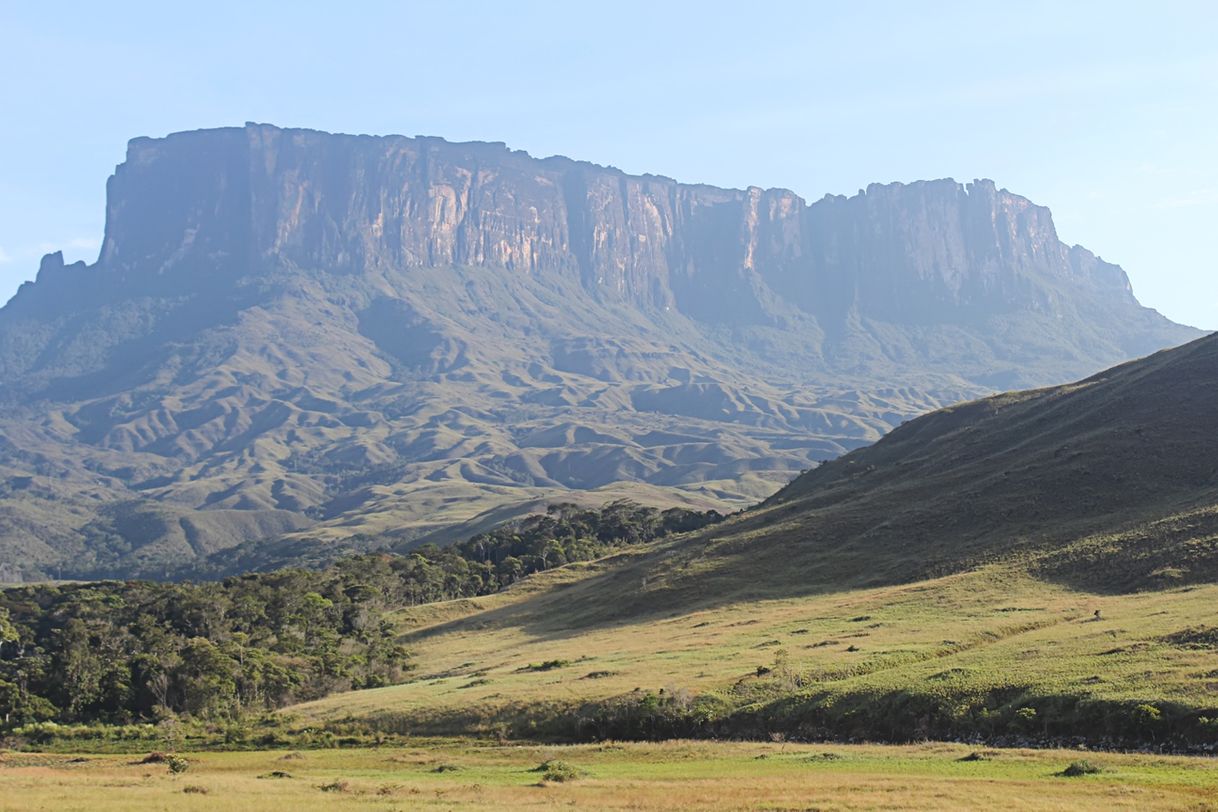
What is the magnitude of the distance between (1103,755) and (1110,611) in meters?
32.8

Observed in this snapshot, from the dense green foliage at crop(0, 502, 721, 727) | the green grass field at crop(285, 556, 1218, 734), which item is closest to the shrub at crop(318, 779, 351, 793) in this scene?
the green grass field at crop(285, 556, 1218, 734)

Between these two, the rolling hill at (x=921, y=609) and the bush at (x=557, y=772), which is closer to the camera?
the bush at (x=557, y=772)

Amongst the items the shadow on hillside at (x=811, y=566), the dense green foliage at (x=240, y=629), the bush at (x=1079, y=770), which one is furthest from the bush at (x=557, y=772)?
the shadow on hillside at (x=811, y=566)

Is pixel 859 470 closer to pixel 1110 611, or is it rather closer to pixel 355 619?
pixel 355 619

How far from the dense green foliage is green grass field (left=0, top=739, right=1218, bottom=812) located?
31356mm

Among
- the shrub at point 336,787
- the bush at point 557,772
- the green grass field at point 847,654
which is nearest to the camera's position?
the shrub at point 336,787

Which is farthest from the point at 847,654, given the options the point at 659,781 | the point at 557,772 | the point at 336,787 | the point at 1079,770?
the point at 336,787

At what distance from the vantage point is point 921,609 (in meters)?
84.0

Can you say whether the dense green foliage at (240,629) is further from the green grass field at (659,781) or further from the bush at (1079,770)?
the bush at (1079,770)

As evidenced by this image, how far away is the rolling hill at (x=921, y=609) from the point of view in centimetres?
5350

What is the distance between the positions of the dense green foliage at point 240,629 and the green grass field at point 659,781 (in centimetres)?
3136

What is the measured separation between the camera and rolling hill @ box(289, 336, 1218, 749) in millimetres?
53500

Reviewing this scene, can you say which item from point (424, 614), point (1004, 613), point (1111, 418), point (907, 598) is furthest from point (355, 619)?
point (1111, 418)

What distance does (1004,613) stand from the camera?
77.6m
